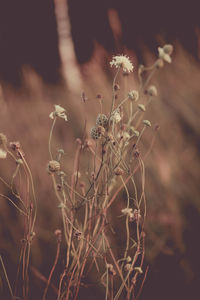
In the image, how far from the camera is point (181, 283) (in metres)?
0.90

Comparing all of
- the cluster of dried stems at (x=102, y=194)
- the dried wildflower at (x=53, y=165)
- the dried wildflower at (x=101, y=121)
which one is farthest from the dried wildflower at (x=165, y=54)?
the dried wildflower at (x=53, y=165)

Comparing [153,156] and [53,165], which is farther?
[153,156]

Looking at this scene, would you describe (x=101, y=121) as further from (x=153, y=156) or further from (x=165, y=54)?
(x=153, y=156)

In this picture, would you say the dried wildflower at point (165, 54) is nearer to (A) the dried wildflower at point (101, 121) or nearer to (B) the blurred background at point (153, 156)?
(A) the dried wildflower at point (101, 121)

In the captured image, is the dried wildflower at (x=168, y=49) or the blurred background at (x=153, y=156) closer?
the dried wildflower at (x=168, y=49)

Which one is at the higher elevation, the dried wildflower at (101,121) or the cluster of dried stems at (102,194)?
the dried wildflower at (101,121)

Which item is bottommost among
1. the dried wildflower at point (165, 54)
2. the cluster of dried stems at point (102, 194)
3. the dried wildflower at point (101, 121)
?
the cluster of dried stems at point (102, 194)

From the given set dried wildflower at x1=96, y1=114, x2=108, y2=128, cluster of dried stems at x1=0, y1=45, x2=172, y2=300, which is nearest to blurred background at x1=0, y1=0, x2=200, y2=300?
cluster of dried stems at x1=0, y1=45, x2=172, y2=300

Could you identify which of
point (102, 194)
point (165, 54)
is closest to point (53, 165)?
point (102, 194)

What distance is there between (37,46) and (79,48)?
1.11 feet

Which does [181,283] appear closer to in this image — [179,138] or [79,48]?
[179,138]

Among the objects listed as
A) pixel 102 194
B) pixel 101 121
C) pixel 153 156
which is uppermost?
pixel 153 156

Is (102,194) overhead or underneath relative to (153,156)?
underneath

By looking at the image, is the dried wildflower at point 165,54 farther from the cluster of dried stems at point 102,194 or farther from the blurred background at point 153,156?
the blurred background at point 153,156
